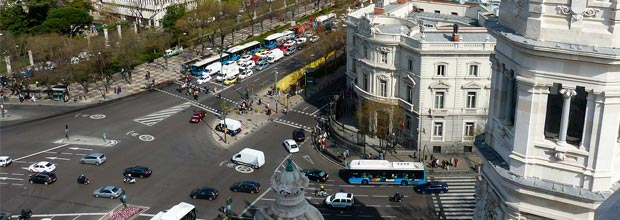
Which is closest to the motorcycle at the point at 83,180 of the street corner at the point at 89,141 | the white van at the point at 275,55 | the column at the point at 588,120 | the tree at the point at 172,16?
the street corner at the point at 89,141

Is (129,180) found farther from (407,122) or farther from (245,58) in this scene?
(245,58)

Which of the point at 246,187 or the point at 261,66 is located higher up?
the point at 261,66

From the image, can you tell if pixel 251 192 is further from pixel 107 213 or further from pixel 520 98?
pixel 520 98

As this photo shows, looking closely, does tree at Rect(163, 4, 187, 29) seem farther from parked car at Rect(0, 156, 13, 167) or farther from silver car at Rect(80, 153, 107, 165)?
parked car at Rect(0, 156, 13, 167)

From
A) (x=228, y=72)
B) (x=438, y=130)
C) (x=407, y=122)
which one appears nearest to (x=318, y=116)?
(x=407, y=122)

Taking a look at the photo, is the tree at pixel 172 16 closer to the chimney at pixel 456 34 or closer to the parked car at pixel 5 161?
the parked car at pixel 5 161

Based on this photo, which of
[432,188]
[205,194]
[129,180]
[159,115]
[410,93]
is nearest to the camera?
[205,194]

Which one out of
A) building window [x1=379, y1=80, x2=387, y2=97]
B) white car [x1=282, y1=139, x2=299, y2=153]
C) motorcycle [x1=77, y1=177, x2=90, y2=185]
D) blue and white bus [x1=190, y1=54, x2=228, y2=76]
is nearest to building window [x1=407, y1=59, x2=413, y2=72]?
building window [x1=379, y1=80, x2=387, y2=97]

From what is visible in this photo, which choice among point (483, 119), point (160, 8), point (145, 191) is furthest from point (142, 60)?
point (483, 119)
